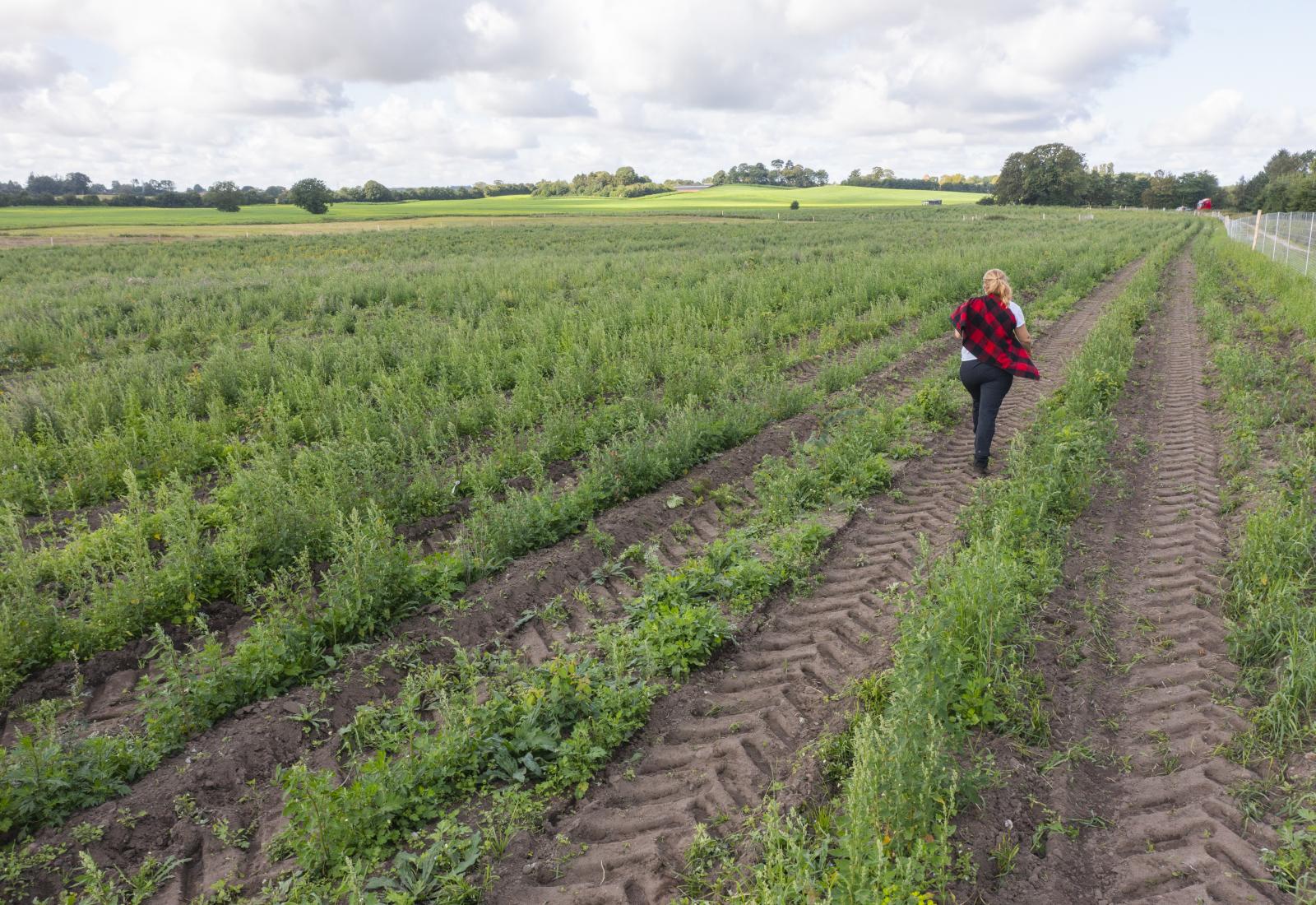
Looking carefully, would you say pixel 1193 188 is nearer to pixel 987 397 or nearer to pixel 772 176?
pixel 772 176

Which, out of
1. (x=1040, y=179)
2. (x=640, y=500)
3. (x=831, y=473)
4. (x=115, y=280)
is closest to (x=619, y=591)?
(x=640, y=500)

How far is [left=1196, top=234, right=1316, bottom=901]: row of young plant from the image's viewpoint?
10.9 ft

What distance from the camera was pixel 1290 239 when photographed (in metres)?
23.6

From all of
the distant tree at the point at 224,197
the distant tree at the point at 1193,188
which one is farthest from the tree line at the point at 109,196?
→ the distant tree at the point at 1193,188

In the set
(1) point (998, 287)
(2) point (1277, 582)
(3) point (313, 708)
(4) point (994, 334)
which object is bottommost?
(3) point (313, 708)

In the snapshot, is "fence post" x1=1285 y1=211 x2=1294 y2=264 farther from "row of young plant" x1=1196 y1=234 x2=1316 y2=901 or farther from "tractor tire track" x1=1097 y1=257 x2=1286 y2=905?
"tractor tire track" x1=1097 y1=257 x2=1286 y2=905

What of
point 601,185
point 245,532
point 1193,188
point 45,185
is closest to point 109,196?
point 45,185

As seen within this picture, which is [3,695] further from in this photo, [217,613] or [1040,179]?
[1040,179]

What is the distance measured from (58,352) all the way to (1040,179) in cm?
12025

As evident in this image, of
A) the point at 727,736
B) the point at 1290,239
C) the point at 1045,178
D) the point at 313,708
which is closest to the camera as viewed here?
the point at 727,736

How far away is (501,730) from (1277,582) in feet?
16.2

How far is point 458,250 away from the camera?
129 ft

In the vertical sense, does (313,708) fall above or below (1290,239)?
below

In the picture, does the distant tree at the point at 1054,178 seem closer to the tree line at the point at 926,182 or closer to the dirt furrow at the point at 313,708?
the tree line at the point at 926,182
